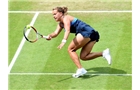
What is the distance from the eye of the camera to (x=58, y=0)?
2542 cm

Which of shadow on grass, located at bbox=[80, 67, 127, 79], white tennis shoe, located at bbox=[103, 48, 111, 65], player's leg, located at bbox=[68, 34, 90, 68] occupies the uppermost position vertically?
player's leg, located at bbox=[68, 34, 90, 68]

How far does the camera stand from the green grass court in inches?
732

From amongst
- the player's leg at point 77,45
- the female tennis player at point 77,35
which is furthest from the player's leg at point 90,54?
the player's leg at point 77,45

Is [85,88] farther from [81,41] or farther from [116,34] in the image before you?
[116,34]

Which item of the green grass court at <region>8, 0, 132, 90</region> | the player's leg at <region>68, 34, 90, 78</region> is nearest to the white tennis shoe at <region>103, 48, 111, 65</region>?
the green grass court at <region>8, 0, 132, 90</region>

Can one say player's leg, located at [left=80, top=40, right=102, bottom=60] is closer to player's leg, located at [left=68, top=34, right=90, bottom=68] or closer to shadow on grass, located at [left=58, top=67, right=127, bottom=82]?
player's leg, located at [left=68, top=34, right=90, bottom=68]

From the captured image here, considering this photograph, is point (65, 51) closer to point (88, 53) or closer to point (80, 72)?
point (88, 53)

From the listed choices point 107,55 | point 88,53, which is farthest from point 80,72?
→ point 107,55

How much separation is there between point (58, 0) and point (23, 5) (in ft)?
4.11
